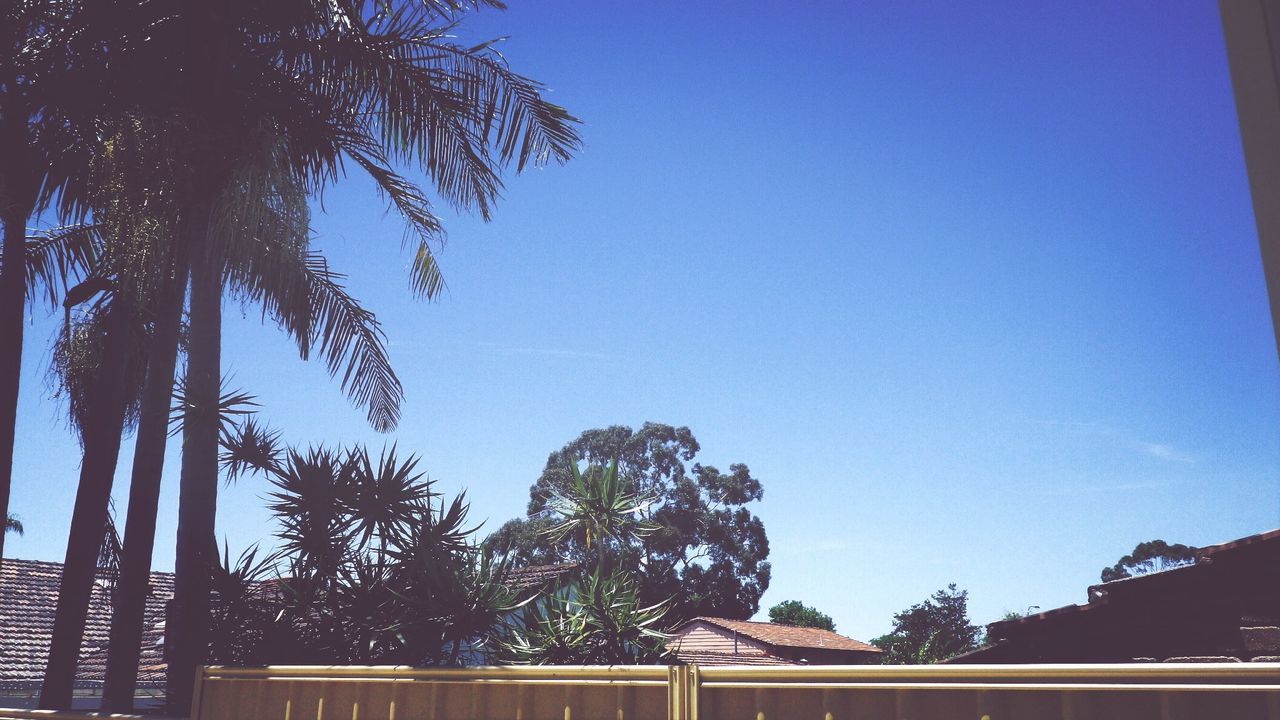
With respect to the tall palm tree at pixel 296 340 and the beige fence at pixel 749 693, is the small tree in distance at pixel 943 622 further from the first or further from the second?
the beige fence at pixel 749 693

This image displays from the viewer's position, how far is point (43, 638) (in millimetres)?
22766

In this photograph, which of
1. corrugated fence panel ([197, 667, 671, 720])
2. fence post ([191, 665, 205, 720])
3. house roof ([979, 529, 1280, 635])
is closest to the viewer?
corrugated fence panel ([197, 667, 671, 720])

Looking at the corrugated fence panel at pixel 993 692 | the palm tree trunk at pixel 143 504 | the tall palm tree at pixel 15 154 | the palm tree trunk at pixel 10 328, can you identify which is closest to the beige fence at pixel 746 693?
the corrugated fence panel at pixel 993 692

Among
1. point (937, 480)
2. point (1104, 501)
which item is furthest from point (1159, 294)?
point (1104, 501)

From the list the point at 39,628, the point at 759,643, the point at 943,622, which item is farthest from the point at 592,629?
the point at 943,622

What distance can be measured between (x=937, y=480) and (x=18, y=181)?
61.4m

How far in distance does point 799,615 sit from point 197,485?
44.9 meters

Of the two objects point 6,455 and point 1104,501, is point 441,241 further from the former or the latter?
point 1104,501

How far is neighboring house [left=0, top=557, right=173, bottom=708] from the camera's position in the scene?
21016mm

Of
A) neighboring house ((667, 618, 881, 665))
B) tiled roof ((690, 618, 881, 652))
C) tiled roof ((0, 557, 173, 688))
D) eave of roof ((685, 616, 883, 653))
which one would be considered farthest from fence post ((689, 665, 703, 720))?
tiled roof ((690, 618, 881, 652))

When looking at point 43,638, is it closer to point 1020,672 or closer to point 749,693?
point 749,693

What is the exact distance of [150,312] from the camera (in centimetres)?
1170

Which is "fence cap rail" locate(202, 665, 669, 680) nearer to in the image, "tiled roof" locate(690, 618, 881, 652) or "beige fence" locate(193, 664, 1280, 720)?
"beige fence" locate(193, 664, 1280, 720)

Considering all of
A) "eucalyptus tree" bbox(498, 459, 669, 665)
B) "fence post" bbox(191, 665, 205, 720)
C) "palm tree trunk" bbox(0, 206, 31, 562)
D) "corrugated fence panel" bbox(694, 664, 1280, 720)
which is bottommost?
"fence post" bbox(191, 665, 205, 720)
